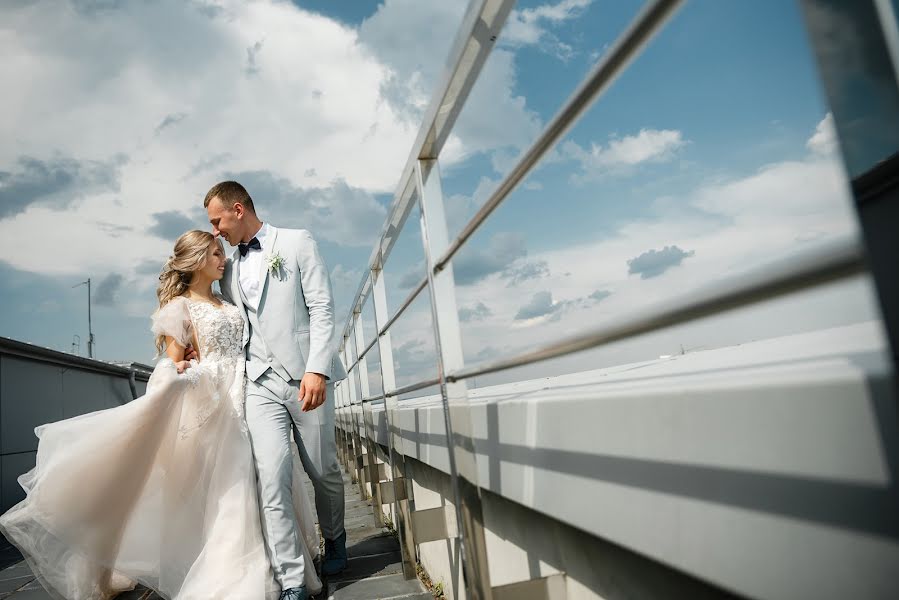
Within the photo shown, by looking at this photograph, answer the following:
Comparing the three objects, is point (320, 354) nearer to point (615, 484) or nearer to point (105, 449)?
point (105, 449)

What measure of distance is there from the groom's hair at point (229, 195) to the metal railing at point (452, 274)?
82 cm

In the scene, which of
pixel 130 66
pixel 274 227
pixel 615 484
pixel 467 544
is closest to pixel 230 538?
pixel 274 227

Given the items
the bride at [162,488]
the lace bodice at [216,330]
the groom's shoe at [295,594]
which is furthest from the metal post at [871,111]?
the lace bodice at [216,330]

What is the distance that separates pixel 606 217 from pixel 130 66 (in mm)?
23023

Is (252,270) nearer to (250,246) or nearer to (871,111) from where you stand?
(250,246)

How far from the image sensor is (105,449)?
3428 mm

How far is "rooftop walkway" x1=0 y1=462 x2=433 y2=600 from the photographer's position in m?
3.17

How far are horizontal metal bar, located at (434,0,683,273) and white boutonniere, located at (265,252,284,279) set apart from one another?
7.56ft

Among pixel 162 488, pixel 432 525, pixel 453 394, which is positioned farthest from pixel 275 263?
pixel 453 394

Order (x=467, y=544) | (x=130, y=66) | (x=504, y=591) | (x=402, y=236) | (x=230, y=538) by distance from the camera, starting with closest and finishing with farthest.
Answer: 1. (x=504, y=591)
2. (x=467, y=544)
3. (x=402, y=236)
4. (x=230, y=538)
5. (x=130, y=66)

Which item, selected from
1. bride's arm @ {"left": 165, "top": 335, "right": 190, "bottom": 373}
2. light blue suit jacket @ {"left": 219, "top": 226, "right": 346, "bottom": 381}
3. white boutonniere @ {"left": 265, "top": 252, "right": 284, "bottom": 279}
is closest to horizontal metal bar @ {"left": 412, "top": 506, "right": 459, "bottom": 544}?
light blue suit jacket @ {"left": 219, "top": 226, "right": 346, "bottom": 381}

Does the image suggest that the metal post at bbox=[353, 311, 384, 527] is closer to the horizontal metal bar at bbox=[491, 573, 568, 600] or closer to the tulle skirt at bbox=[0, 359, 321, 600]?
the tulle skirt at bbox=[0, 359, 321, 600]

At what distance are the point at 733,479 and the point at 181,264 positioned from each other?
3532 millimetres

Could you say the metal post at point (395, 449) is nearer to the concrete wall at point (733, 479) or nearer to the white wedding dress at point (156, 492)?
the white wedding dress at point (156, 492)
